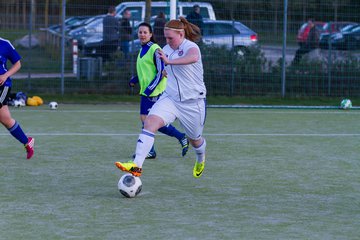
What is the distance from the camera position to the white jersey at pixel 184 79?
8625 millimetres

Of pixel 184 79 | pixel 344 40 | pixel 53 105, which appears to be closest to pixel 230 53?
pixel 344 40

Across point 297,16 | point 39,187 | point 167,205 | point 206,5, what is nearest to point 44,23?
point 206,5

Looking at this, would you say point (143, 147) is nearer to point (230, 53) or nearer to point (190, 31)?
point (190, 31)

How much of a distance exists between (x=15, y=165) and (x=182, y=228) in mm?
4014

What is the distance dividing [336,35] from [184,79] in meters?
11.7

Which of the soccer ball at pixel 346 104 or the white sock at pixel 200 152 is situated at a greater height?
the white sock at pixel 200 152

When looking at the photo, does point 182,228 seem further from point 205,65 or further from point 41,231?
point 205,65

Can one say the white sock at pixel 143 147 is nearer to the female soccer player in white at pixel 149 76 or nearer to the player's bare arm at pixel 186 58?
the player's bare arm at pixel 186 58

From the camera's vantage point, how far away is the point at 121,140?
12.8m

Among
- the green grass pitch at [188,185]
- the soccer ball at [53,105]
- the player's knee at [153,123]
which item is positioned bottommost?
the soccer ball at [53,105]

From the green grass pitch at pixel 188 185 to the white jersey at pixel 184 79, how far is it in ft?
3.27

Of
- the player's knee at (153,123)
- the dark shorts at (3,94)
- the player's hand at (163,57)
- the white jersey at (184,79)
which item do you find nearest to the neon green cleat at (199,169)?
the white jersey at (184,79)

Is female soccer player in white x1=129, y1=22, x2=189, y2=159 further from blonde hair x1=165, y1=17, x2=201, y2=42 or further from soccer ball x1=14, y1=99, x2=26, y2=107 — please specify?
soccer ball x1=14, y1=99, x2=26, y2=107

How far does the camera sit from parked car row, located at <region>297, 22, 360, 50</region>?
63.6 ft
